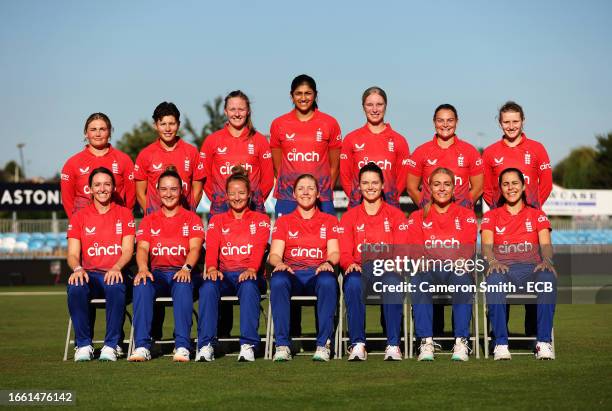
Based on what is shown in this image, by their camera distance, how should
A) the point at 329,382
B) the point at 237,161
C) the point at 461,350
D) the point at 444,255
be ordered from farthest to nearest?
the point at 237,161 → the point at 444,255 → the point at 461,350 → the point at 329,382

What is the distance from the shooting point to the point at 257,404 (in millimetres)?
5902

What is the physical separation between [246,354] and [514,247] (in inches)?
99.0

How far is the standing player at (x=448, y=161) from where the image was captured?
30.2ft

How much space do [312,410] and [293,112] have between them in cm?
438

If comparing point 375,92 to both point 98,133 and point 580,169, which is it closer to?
point 98,133

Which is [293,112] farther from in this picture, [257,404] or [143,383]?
[257,404]

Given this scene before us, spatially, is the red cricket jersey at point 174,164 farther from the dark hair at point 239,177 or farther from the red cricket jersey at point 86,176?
the dark hair at point 239,177

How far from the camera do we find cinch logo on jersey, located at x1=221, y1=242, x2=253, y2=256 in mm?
8695

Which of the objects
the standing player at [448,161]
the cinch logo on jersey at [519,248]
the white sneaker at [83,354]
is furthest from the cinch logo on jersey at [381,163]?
the white sneaker at [83,354]

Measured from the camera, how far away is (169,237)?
8773mm

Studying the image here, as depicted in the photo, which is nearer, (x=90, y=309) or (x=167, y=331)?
(x=90, y=309)

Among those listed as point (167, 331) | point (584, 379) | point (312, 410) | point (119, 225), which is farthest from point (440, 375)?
point (167, 331)

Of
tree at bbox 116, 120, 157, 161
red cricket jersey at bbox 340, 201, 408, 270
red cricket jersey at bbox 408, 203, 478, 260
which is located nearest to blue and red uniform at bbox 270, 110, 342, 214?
red cricket jersey at bbox 340, 201, 408, 270

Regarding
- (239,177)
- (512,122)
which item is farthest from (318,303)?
(512,122)
